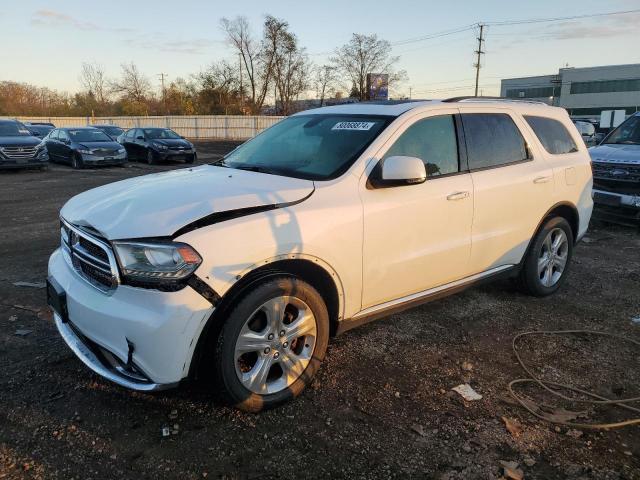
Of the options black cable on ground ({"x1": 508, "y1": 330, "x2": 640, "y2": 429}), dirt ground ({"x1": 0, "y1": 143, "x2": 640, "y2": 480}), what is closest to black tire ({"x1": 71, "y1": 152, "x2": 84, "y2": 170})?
dirt ground ({"x1": 0, "y1": 143, "x2": 640, "y2": 480})

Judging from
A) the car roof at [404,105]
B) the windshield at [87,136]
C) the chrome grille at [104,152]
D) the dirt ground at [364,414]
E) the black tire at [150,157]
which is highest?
the car roof at [404,105]

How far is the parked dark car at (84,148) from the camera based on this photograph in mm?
17656

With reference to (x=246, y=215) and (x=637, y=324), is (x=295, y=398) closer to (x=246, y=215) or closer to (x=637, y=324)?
(x=246, y=215)

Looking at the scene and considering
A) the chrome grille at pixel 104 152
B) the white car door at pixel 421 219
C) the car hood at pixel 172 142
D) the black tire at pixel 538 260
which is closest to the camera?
the white car door at pixel 421 219

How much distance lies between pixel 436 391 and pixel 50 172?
16944mm

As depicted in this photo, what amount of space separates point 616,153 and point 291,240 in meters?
7.70

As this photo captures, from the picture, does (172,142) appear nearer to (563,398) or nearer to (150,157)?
(150,157)

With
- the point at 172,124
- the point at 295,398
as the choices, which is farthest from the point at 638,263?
the point at 172,124

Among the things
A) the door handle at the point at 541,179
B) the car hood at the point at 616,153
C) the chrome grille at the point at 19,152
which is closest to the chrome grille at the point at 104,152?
the chrome grille at the point at 19,152

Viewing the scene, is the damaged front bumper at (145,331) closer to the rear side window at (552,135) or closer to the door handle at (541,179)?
the door handle at (541,179)

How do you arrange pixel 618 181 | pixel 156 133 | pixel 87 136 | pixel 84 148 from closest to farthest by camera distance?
pixel 618 181 < pixel 84 148 < pixel 87 136 < pixel 156 133

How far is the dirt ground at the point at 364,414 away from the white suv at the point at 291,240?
34 centimetres

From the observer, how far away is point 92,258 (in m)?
2.93

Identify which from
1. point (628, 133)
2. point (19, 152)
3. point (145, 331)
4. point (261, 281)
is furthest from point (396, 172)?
point (19, 152)
